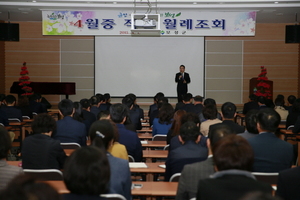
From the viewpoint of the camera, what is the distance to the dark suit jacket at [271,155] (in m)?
3.21

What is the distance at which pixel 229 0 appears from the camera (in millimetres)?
9695

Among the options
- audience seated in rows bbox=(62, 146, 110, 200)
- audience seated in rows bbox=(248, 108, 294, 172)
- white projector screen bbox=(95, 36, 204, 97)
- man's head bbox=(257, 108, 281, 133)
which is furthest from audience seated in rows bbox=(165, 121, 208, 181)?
white projector screen bbox=(95, 36, 204, 97)

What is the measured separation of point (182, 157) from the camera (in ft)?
10.9

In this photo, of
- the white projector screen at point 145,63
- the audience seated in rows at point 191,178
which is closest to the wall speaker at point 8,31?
the white projector screen at point 145,63

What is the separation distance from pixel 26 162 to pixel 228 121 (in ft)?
8.27

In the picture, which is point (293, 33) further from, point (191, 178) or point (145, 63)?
point (191, 178)

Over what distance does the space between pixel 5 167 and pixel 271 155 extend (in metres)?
2.04

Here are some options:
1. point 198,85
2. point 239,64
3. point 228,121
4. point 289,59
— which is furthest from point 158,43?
point 228,121

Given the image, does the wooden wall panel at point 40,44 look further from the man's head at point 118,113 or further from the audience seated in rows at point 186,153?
the audience seated in rows at point 186,153

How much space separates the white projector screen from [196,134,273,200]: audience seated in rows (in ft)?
34.8

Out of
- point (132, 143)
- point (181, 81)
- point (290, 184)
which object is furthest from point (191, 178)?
point (181, 81)

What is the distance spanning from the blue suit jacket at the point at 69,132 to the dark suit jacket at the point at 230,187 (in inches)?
121

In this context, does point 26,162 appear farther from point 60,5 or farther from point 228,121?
point 60,5

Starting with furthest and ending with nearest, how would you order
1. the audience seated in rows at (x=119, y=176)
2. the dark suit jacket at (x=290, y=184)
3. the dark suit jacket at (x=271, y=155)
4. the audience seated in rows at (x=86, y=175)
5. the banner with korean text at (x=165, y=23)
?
the banner with korean text at (x=165, y=23) < the dark suit jacket at (x=271, y=155) < the audience seated in rows at (x=119, y=176) < the dark suit jacket at (x=290, y=184) < the audience seated in rows at (x=86, y=175)
